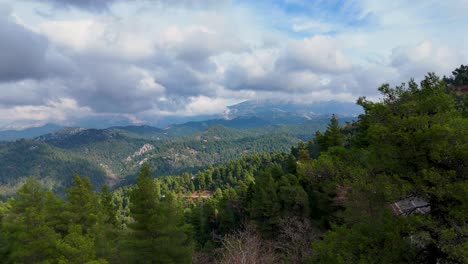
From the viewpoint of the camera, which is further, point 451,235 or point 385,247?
point 385,247

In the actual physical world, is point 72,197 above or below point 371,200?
below

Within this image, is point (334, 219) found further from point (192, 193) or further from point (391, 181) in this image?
point (192, 193)

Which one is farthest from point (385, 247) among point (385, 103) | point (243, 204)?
point (243, 204)

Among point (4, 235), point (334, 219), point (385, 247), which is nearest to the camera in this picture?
point (385, 247)

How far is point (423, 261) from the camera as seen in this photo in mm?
9906

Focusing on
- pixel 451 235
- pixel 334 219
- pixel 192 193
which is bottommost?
pixel 192 193

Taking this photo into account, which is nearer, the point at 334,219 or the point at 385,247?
the point at 385,247

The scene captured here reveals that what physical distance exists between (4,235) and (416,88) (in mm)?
32512

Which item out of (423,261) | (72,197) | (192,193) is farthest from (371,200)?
(192,193)

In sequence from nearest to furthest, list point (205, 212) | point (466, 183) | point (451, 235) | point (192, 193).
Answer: point (451, 235) → point (466, 183) → point (205, 212) → point (192, 193)

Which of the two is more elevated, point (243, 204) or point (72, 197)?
point (72, 197)

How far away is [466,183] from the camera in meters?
8.96

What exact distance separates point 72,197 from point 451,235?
2748 cm

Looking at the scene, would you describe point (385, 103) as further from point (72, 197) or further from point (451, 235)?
point (72, 197)
